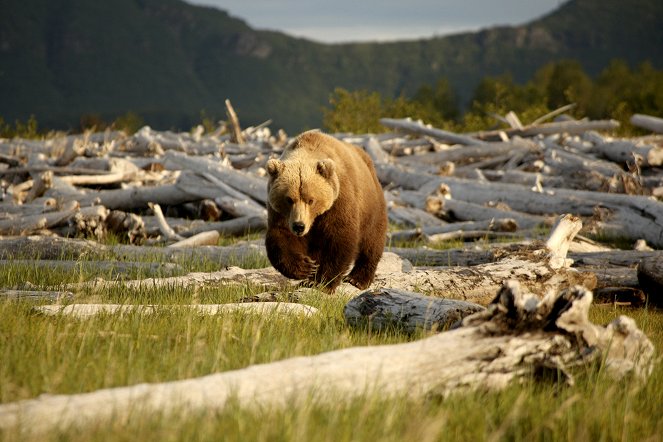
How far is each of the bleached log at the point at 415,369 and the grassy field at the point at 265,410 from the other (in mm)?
71

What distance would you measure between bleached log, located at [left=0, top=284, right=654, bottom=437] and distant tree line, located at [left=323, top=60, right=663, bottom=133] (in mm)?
17675

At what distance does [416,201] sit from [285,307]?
906cm

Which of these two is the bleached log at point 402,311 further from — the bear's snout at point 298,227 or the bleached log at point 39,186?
the bleached log at point 39,186

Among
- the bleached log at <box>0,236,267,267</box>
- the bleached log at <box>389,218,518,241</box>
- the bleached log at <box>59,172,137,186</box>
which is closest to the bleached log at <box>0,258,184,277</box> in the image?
the bleached log at <box>0,236,267,267</box>

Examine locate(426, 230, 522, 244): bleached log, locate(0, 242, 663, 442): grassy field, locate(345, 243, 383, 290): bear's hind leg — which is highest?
locate(0, 242, 663, 442): grassy field

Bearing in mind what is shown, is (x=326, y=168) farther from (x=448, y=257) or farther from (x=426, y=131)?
(x=426, y=131)

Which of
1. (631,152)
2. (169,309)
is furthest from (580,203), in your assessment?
(169,309)

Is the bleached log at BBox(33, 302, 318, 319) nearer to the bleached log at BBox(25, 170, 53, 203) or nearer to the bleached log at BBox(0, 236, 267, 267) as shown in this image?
the bleached log at BBox(0, 236, 267, 267)

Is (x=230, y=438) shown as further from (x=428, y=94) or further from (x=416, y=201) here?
(x=428, y=94)

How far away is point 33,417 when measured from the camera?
2982mm

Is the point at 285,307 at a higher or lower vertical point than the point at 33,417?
lower

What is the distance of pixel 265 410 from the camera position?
11.1ft

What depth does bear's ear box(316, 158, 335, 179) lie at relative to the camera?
714 centimetres

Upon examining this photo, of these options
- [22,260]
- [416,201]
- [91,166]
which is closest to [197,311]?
[22,260]
